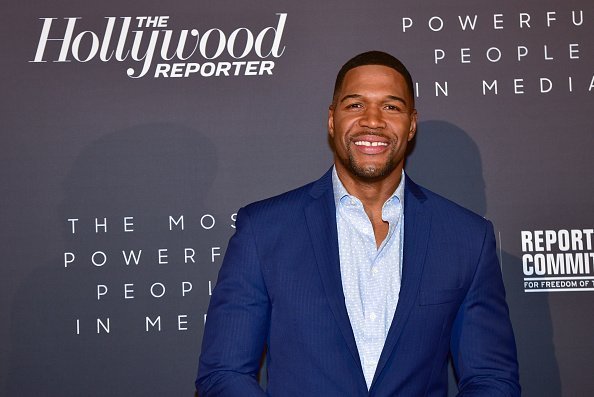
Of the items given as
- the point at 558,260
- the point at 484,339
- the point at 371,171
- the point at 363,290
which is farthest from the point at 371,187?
the point at 558,260

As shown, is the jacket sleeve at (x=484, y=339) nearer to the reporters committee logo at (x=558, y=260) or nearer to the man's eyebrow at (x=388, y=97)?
the man's eyebrow at (x=388, y=97)

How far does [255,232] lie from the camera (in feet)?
7.18

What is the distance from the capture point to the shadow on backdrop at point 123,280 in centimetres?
Answer: 292

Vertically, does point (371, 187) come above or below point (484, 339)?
above

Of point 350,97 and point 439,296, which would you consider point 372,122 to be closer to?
point 350,97

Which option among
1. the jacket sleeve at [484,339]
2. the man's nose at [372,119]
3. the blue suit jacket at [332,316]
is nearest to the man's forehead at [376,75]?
the man's nose at [372,119]

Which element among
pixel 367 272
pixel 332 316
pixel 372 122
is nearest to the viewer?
pixel 332 316

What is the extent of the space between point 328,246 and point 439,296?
1.18ft

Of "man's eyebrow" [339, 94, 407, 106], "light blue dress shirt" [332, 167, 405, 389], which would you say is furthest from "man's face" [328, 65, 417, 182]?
"light blue dress shirt" [332, 167, 405, 389]

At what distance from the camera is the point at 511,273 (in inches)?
116

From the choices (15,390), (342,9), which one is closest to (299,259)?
(342,9)

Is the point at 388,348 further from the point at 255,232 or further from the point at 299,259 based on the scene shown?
the point at 255,232

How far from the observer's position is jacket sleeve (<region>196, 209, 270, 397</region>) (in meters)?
2.04

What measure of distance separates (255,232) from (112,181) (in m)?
1.00
